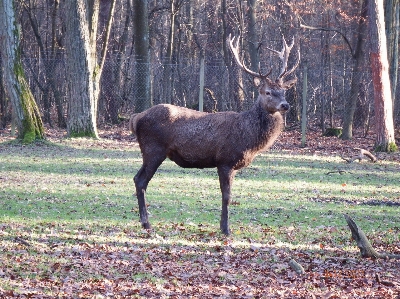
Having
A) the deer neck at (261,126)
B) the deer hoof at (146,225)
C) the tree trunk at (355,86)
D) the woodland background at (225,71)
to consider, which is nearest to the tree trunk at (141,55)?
the woodland background at (225,71)

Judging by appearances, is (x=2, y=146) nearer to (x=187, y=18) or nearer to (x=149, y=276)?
(x=149, y=276)

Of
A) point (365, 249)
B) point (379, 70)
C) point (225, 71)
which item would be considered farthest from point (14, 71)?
point (365, 249)

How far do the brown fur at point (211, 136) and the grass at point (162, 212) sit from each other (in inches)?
33.4

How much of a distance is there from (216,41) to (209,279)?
3092 cm

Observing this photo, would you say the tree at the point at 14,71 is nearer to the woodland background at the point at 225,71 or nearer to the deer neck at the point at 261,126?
the woodland background at the point at 225,71

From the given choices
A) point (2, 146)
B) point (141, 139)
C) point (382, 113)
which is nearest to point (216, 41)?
point (382, 113)

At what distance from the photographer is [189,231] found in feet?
30.8

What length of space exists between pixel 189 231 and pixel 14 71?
37.7ft

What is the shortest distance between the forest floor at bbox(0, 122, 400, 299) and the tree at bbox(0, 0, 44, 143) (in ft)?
6.82

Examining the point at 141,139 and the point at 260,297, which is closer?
the point at 260,297

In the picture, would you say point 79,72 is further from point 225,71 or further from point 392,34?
point 392,34

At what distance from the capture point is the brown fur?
9414 mm

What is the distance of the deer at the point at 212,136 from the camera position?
30.9 feet

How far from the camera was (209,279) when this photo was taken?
274 inches
